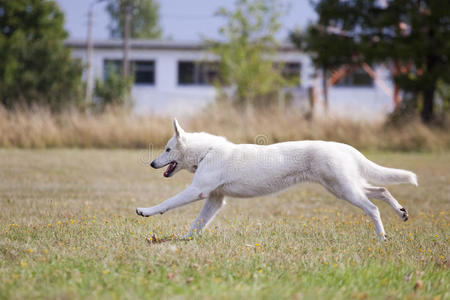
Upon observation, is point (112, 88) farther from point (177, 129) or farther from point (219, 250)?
point (219, 250)

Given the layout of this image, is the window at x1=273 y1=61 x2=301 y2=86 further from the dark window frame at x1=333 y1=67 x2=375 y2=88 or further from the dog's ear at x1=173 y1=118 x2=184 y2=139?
the dog's ear at x1=173 y1=118 x2=184 y2=139

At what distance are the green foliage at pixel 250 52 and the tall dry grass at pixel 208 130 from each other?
23.9 feet

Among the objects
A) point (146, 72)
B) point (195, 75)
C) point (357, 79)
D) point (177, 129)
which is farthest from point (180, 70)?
point (177, 129)

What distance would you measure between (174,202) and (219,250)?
764 mm

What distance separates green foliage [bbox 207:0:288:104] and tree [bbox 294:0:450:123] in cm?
464

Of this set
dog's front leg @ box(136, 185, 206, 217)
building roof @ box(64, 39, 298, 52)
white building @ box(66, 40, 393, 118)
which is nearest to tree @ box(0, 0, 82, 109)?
building roof @ box(64, 39, 298, 52)

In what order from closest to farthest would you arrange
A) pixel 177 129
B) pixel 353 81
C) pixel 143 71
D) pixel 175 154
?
1. pixel 177 129
2. pixel 175 154
3. pixel 353 81
4. pixel 143 71

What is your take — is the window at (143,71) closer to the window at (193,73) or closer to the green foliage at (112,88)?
the window at (193,73)

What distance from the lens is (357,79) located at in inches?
1280

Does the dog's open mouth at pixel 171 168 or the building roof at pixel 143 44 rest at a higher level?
the building roof at pixel 143 44

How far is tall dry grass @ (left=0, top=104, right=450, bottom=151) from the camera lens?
56.0 feet

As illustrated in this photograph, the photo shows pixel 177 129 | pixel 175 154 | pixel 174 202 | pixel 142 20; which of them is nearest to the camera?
pixel 174 202

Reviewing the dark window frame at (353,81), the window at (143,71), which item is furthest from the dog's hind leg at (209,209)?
the window at (143,71)

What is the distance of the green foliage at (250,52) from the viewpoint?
25359 millimetres
